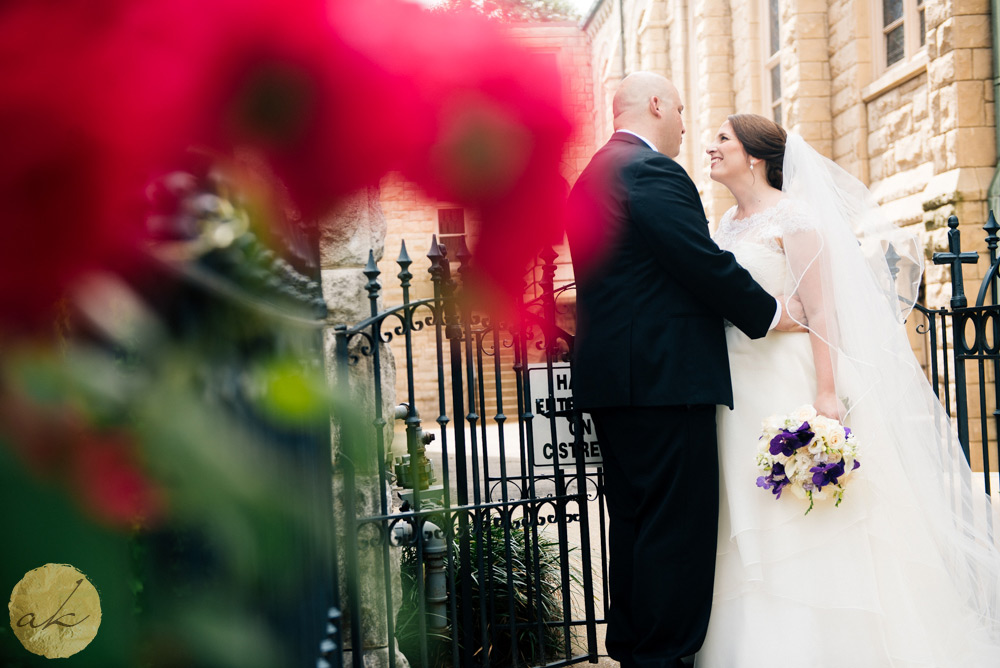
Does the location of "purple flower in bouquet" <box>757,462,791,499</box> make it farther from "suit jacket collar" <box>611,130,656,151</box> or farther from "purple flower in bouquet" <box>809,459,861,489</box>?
"suit jacket collar" <box>611,130,656,151</box>

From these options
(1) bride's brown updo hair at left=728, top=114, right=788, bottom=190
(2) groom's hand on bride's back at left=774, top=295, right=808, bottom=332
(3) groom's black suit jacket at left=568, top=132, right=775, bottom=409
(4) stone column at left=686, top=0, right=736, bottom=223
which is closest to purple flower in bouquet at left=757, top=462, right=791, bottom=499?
(3) groom's black suit jacket at left=568, top=132, right=775, bottom=409

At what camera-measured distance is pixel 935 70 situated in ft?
24.4

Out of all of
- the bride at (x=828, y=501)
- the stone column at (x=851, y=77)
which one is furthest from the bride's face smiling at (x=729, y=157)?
the stone column at (x=851, y=77)

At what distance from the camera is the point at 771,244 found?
322 cm

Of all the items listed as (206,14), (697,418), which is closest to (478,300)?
(206,14)

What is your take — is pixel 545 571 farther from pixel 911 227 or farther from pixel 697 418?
pixel 911 227

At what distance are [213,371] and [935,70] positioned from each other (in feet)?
27.5

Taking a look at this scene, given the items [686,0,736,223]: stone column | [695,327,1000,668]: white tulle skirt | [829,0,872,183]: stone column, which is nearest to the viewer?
[695,327,1000,668]: white tulle skirt

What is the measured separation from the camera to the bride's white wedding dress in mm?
3029

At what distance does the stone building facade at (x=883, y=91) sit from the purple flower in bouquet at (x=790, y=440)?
2.19 meters

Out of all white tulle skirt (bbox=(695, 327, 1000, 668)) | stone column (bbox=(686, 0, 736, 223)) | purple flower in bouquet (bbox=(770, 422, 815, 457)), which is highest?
stone column (bbox=(686, 0, 736, 223))

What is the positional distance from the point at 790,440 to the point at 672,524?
493mm

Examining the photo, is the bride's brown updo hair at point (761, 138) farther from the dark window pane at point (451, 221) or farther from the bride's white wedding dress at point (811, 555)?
the dark window pane at point (451, 221)

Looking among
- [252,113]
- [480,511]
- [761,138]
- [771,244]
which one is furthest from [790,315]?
[252,113]
